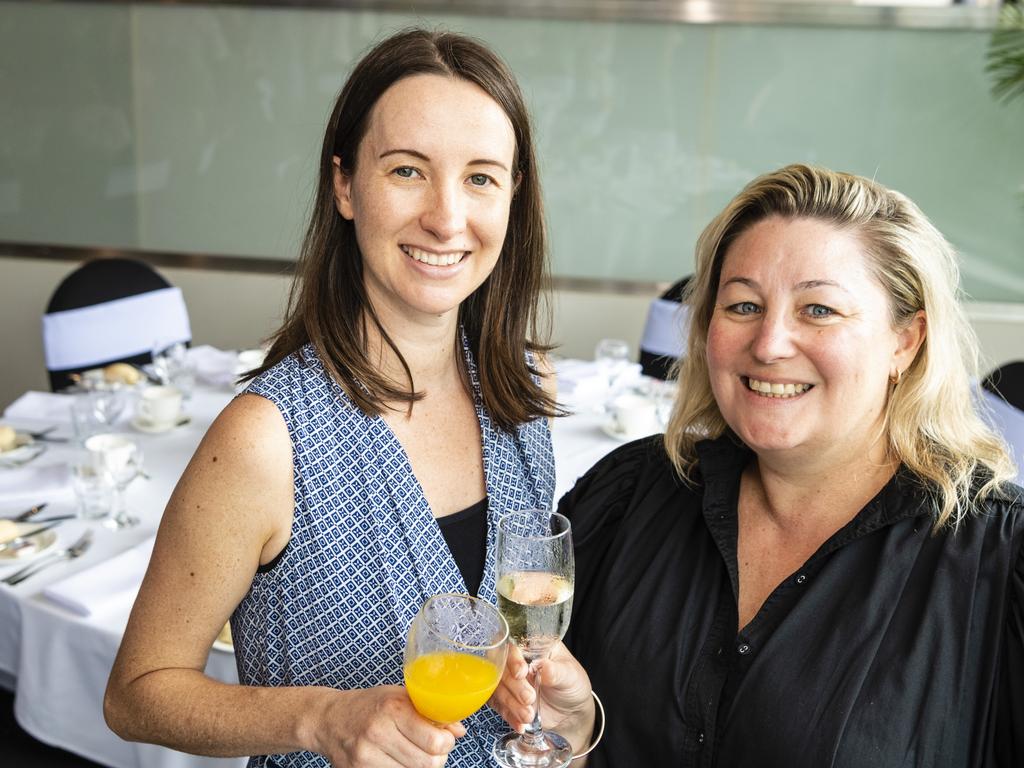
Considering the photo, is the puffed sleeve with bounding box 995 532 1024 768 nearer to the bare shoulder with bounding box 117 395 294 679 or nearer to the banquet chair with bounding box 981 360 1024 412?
the bare shoulder with bounding box 117 395 294 679

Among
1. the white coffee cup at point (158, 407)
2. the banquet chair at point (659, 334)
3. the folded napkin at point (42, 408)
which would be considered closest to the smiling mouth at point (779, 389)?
the white coffee cup at point (158, 407)

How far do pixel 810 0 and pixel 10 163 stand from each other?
4507 millimetres

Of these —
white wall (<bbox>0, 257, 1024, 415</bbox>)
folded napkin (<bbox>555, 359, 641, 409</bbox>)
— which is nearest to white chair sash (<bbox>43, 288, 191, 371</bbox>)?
white wall (<bbox>0, 257, 1024, 415</bbox>)

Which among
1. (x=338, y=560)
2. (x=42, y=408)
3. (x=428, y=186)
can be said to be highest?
(x=428, y=186)

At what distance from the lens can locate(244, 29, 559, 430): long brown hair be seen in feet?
4.91

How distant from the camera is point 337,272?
5.25 ft

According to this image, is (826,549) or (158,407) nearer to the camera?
(826,549)

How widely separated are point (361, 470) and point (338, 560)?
13 centimetres

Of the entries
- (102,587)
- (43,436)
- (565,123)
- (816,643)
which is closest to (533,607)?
(816,643)

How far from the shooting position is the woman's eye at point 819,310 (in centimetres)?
143

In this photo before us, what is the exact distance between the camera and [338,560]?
1.42 metres

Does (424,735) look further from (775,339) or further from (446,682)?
(775,339)

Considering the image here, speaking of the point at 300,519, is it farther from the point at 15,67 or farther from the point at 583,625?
the point at 15,67

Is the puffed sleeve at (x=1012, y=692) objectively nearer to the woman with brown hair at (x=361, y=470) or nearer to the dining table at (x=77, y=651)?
the woman with brown hair at (x=361, y=470)
